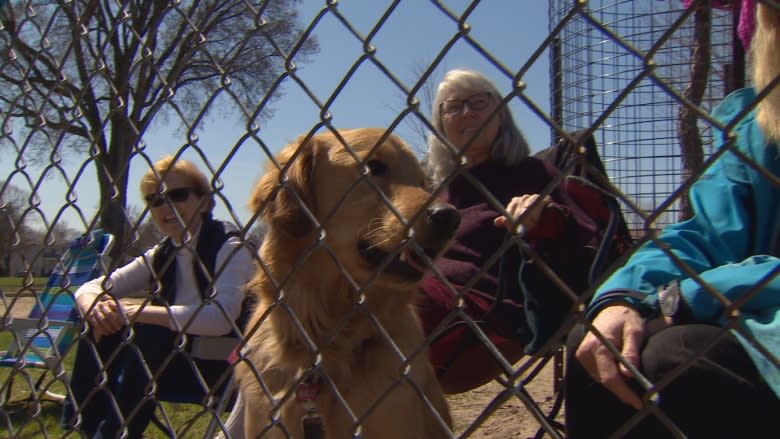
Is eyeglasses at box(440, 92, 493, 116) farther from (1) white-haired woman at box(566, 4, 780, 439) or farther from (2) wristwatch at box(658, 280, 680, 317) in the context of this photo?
(2) wristwatch at box(658, 280, 680, 317)

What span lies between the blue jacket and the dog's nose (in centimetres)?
50

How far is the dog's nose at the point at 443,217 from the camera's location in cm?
183

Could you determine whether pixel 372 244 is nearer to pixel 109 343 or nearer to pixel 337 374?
pixel 337 374

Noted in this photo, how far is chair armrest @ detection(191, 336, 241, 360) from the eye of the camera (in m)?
3.07

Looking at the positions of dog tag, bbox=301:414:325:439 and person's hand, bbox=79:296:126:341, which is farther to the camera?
person's hand, bbox=79:296:126:341

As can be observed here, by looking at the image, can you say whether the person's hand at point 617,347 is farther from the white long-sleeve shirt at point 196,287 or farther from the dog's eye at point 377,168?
the white long-sleeve shirt at point 196,287

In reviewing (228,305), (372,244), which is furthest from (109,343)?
(372,244)

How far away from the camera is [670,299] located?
137cm

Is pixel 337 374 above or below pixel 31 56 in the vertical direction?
below

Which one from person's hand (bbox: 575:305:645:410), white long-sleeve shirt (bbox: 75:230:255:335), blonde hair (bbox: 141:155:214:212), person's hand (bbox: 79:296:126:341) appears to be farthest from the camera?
blonde hair (bbox: 141:155:214:212)

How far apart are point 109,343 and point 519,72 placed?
2922 millimetres

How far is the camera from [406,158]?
2.47 m

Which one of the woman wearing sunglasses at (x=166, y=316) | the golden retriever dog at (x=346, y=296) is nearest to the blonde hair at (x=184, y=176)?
the woman wearing sunglasses at (x=166, y=316)

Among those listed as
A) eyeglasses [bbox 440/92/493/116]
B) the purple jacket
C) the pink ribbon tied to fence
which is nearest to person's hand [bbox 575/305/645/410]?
the purple jacket
